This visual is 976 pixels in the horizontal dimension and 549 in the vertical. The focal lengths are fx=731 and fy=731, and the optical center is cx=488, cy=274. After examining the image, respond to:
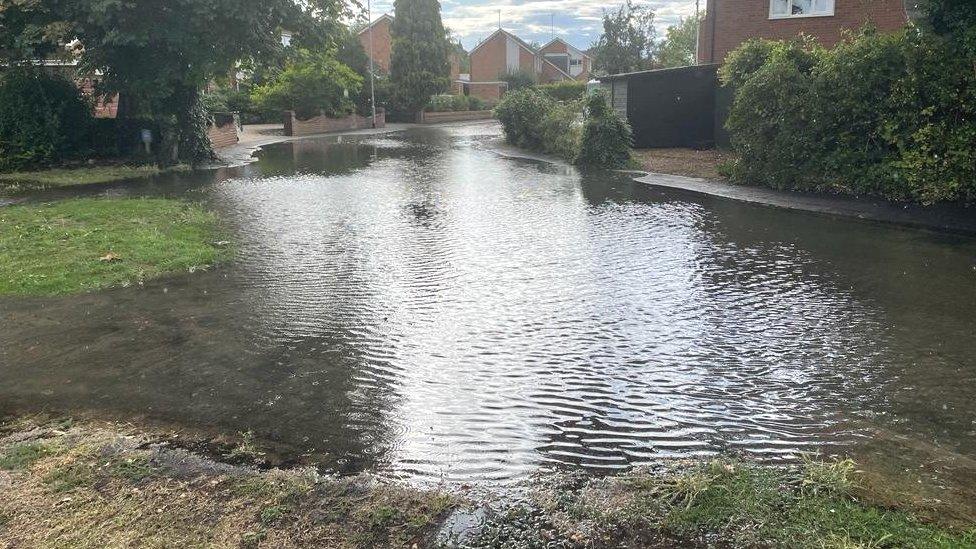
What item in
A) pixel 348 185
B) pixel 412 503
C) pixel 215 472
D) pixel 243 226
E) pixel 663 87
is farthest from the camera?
pixel 663 87

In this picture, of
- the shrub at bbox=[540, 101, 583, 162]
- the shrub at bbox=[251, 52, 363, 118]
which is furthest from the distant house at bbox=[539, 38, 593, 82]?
the shrub at bbox=[540, 101, 583, 162]

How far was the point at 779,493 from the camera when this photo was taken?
390 centimetres

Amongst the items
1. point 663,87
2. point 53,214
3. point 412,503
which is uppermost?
point 663,87

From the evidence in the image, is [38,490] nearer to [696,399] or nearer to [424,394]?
[424,394]

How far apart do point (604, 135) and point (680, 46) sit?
1828 inches

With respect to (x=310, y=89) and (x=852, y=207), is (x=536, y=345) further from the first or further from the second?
(x=310, y=89)

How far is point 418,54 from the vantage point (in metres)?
50.0

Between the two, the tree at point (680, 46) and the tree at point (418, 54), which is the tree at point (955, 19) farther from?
the tree at point (418, 54)

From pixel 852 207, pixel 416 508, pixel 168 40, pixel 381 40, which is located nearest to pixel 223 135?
pixel 168 40

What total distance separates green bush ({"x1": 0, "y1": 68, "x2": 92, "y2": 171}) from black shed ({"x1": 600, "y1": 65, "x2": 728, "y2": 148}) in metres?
16.4

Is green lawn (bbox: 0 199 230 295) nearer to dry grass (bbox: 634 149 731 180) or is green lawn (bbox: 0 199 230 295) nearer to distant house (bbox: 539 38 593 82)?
dry grass (bbox: 634 149 731 180)

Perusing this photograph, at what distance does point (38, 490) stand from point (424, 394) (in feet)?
8.15

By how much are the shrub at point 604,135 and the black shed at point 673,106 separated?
10.8ft

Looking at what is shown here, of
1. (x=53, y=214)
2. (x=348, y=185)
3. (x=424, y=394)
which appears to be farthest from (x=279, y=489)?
(x=348, y=185)
